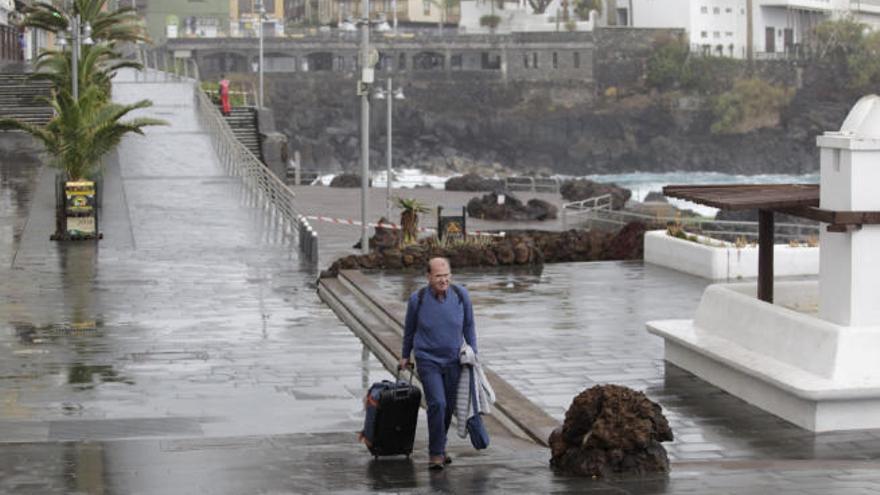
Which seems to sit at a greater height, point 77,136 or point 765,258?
point 77,136

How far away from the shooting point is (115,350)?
19.9m

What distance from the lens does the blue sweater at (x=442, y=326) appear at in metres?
12.6

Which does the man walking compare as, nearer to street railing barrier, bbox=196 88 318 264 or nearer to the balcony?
street railing barrier, bbox=196 88 318 264

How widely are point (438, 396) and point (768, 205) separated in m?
4.13

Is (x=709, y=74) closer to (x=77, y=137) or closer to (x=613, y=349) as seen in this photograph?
(x=77, y=137)

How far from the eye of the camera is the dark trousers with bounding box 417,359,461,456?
40.3ft

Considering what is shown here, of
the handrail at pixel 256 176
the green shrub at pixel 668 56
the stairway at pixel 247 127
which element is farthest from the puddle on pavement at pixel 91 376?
the green shrub at pixel 668 56

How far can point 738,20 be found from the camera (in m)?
144

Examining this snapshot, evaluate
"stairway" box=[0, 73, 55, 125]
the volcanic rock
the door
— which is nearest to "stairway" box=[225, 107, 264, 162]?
"stairway" box=[0, 73, 55, 125]

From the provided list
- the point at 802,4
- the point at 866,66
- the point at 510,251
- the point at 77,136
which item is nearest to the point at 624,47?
the point at 802,4

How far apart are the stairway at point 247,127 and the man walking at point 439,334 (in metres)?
37.5

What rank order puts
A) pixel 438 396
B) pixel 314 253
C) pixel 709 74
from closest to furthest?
pixel 438 396
pixel 314 253
pixel 709 74

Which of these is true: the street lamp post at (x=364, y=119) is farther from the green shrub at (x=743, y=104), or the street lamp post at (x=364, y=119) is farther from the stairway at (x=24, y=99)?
the green shrub at (x=743, y=104)

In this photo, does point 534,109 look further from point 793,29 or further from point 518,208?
point 518,208
